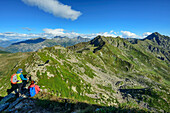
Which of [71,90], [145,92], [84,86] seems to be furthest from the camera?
[145,92]

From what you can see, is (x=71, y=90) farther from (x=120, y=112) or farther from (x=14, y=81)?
(x=120, y=112)

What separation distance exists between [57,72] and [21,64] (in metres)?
53.7

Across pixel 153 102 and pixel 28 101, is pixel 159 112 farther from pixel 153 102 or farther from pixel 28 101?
pixel 28 101

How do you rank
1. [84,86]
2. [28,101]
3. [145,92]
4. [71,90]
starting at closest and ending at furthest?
[28,101] < [71,90] < [84,86] < [145,92]

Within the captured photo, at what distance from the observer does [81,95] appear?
422 ft

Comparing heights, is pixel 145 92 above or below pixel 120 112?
below

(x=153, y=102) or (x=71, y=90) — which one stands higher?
(x=71, y=90)

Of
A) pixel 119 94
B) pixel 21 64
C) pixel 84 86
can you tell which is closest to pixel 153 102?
pixel 119 94

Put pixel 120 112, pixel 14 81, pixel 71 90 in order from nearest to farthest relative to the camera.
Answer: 1. pixel 120 112
2. pixel 14 81
3. pixel 71 90

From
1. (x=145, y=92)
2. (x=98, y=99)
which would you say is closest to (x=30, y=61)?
(x=98, y=99)

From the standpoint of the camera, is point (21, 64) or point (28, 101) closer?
point (28, 101)

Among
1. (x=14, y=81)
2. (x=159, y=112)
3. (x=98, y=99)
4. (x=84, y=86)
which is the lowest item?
(x=159, y=112)

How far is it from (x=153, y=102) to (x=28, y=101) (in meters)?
197

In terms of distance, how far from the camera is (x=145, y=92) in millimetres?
163875
